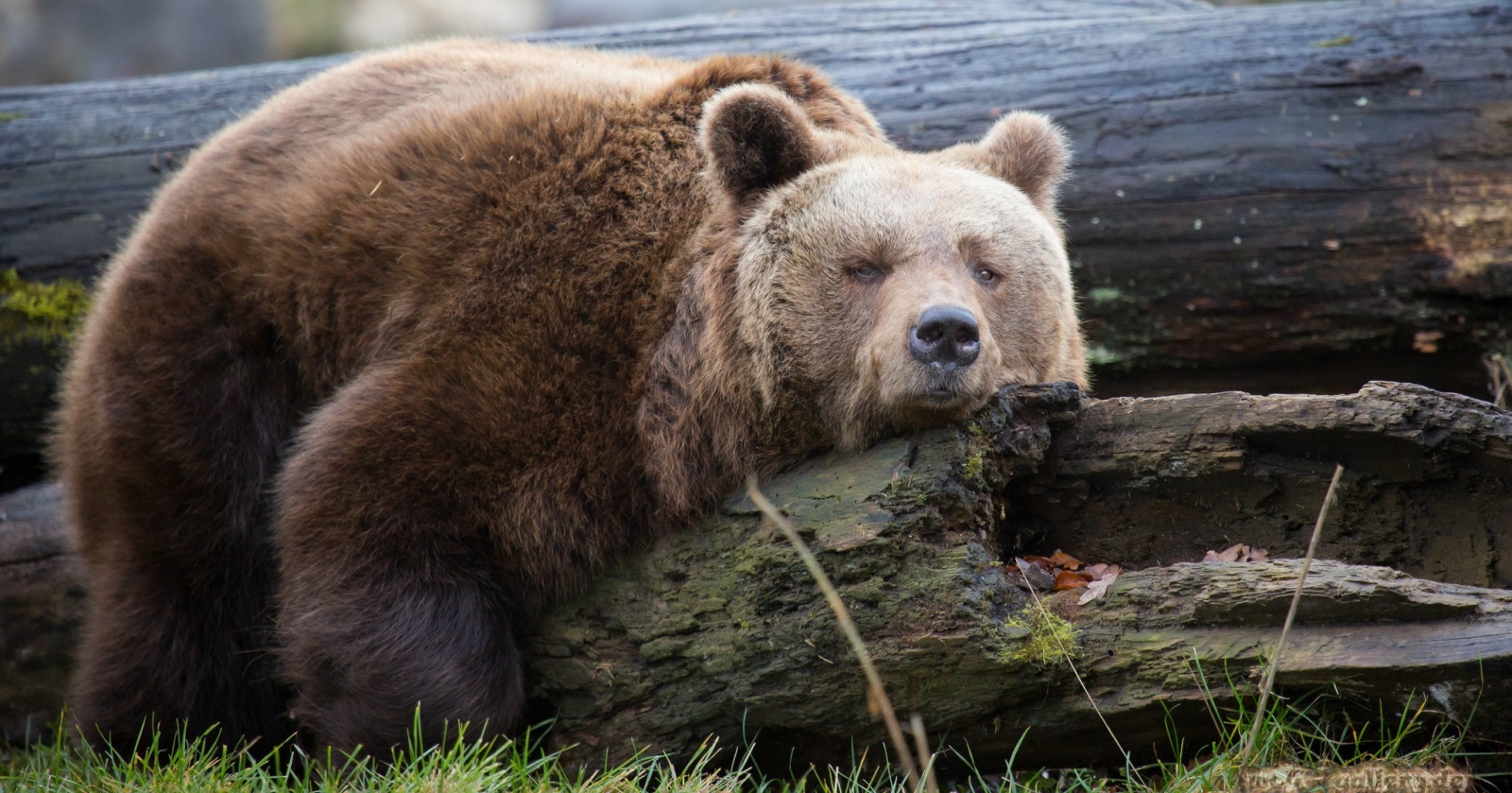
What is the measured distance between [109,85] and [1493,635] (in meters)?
6.96

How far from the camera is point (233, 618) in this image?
4945 millimetres

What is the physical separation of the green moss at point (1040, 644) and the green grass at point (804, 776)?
36 cm

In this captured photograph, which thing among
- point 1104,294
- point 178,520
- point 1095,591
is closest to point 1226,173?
point 1104,294

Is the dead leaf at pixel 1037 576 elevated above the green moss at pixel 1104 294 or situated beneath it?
situated beneath

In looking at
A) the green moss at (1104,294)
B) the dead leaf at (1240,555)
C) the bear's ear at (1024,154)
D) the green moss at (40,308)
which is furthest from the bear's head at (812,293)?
the green moss at (40,308)

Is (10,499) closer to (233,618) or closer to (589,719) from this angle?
(233,618)

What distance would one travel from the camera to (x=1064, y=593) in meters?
A: 3.77

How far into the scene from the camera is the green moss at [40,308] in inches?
244

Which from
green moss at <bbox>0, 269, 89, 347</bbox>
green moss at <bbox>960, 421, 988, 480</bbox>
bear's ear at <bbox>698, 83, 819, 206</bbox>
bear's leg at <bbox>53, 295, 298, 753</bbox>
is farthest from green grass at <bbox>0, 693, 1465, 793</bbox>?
green moss at <bbox>0, 269, 89, 347</bbox>

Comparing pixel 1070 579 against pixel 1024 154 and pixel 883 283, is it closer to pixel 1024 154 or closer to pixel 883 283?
pixel 883 283

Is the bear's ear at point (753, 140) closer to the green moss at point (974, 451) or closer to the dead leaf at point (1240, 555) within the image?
the green moss at point (974, 451)

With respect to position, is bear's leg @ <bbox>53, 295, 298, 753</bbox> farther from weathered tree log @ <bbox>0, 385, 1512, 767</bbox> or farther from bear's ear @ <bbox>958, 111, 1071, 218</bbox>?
bear's ear @ <bbox>958, 111, 1071, 218</bbox>

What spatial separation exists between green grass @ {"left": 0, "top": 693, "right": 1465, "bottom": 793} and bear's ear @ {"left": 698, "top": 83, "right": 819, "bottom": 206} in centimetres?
208

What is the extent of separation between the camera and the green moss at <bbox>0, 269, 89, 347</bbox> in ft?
20.3
